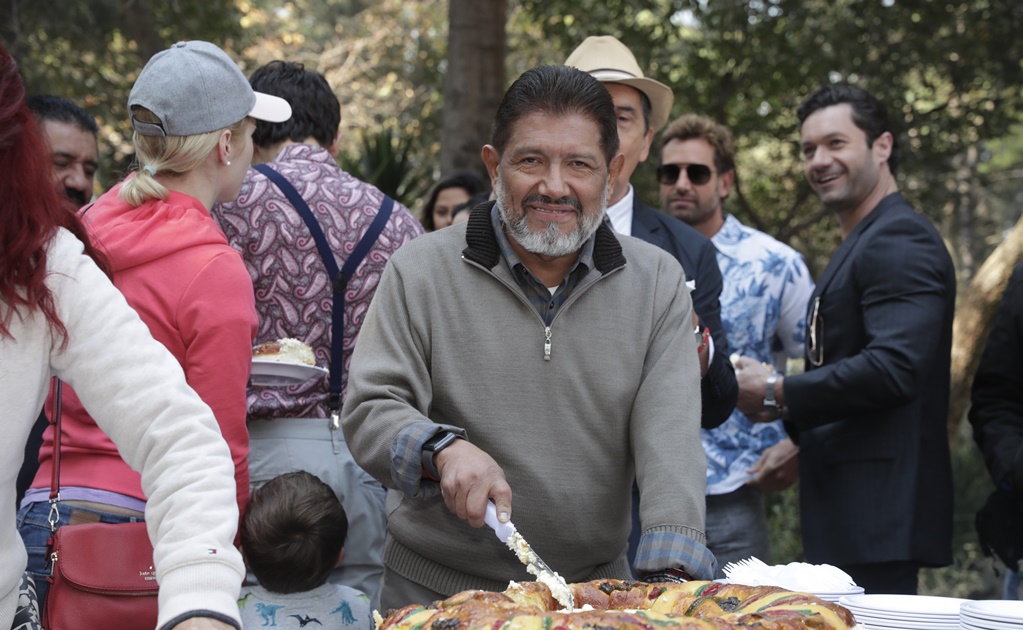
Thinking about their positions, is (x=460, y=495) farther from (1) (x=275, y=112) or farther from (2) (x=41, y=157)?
(1) (x=275, y=112)

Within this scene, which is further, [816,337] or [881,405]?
[816,337]

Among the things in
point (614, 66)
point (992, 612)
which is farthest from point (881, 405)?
point (992, 612)

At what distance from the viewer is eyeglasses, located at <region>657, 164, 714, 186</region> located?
579 cm

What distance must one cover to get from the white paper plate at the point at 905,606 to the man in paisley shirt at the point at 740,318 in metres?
1.73

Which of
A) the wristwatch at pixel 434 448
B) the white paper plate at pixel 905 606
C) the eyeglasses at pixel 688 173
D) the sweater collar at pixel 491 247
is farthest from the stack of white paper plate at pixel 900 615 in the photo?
the eyeglasses at pixel 688 173

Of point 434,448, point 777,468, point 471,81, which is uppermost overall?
point 471,81

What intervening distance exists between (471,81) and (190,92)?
528cm

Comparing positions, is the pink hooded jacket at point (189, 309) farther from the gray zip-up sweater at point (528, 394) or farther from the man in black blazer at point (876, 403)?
the man in black blazer at point (876, 403)

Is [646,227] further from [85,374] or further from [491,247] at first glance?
[85,374]

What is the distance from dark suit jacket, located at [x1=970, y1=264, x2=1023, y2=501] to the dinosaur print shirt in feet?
8.32

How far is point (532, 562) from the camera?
7.02 ft

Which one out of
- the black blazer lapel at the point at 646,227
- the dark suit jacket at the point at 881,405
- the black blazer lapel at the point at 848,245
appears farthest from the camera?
the black blazer lapel at the point at 848,245

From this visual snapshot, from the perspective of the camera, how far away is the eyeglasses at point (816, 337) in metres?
4.62

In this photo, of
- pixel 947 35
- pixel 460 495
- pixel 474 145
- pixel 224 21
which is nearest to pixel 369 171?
pixel 474 145
